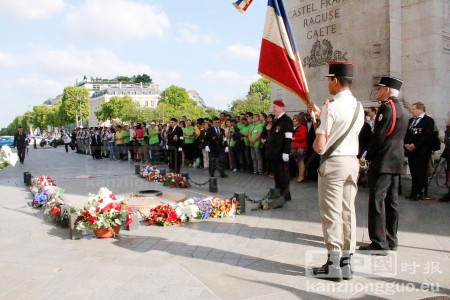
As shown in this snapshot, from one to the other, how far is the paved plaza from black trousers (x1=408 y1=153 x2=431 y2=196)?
523 millimetres

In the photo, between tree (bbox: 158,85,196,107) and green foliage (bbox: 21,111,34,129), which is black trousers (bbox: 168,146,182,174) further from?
green foliage (bbox: 21,111,34,129)

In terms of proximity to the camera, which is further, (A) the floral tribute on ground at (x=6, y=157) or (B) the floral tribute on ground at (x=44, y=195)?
(B) the floral tribute on ground at (x=44, y=195)

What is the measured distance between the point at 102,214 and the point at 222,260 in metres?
2.18

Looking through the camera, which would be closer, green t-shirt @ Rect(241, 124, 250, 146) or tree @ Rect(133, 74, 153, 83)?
green t-shirt @ Rect(241, 124, 250, 146)

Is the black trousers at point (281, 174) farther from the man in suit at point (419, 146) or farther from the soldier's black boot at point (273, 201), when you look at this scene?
the man in suit at point (419, 146)

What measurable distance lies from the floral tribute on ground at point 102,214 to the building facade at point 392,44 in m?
8.00

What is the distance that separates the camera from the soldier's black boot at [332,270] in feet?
14.2

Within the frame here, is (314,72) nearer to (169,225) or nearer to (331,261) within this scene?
(169,225)

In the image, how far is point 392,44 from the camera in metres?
11.5

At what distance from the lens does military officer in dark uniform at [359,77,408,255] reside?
5.00 m

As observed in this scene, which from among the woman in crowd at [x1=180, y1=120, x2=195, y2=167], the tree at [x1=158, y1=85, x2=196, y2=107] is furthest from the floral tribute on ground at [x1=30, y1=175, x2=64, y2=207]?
the tree at [x1=158, y1=85, x2=196, y2=107]

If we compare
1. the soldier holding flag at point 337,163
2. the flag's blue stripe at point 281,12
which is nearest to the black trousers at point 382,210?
the soldier holding flag at point 337,163

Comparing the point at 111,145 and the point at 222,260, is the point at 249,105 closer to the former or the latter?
the point at 111,145

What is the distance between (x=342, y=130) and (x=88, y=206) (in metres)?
4.12
